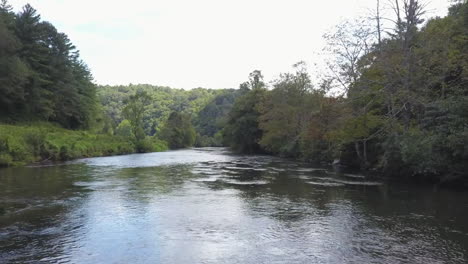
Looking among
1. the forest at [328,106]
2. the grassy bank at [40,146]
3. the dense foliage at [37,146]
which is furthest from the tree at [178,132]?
the dense foliage at [37,146]

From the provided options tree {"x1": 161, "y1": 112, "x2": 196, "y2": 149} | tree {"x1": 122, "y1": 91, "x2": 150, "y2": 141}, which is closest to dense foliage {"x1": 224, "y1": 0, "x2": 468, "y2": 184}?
tree {"x1": 122, "y1": 91, "x2": 150, "y2": 141}

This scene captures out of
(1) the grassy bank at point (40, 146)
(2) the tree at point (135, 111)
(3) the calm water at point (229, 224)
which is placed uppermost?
(2) the tree at point (135, 111)

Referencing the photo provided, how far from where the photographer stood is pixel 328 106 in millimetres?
34188

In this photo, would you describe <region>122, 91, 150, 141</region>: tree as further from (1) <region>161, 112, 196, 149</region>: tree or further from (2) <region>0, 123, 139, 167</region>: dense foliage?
(2) <region>0, 123, 139, 167</region>: dense foliage

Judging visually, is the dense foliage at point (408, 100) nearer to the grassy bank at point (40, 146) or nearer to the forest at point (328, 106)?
the forest at point (328, 106)

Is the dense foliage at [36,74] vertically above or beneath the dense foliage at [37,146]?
above

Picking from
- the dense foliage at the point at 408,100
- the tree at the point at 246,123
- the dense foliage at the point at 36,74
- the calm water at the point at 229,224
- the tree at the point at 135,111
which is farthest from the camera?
the tree at the point at 135,111

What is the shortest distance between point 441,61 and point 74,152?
40001mm

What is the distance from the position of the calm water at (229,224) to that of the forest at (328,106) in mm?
4394

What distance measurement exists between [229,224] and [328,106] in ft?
80.1

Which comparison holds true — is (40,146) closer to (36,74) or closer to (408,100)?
(36,74)

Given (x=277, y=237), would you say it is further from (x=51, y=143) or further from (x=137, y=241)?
(x=51, y=143)

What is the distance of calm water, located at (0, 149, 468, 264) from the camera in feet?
29.5

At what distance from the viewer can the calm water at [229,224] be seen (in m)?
8.98
